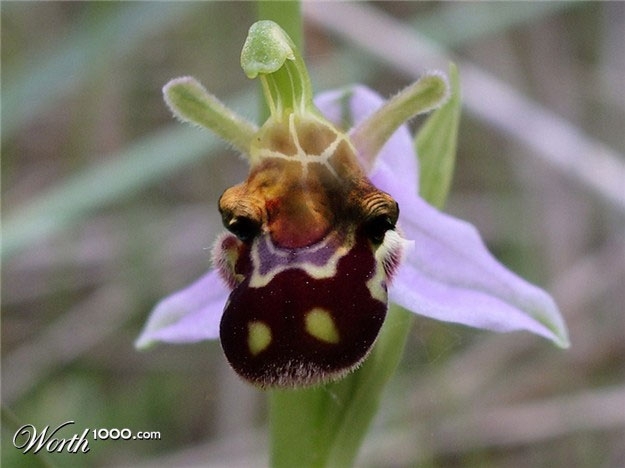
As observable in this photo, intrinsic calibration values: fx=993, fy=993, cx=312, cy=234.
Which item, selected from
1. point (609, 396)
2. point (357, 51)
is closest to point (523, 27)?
point (357, 51)

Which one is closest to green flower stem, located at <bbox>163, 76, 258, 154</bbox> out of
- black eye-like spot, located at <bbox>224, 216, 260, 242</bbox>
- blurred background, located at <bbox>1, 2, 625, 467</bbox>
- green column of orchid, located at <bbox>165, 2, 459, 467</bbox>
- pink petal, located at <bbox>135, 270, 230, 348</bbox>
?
green column of orchid, located at <bbox>165, 2, 459, 467</bbox>

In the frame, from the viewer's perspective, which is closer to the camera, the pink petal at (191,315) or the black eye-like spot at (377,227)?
the black eye-like spot at (377,227)

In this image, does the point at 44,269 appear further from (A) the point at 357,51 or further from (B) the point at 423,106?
(B) the point at 423,106

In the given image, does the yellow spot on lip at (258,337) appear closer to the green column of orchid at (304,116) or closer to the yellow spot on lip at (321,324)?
the yellow spot on lip at (321,324)

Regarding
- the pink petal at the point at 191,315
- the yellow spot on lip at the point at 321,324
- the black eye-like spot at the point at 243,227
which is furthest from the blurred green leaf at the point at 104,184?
the yellow spot on lip at the point at 321,324

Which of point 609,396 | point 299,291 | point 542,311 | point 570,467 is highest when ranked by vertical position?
point 299,291

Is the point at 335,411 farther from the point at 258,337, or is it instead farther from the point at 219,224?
the point at 219,224
